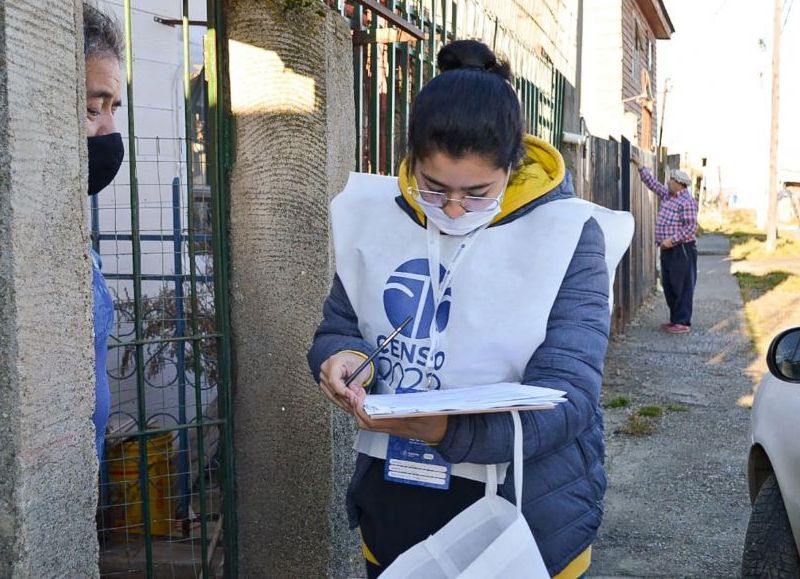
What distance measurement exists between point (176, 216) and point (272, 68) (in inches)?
41.3

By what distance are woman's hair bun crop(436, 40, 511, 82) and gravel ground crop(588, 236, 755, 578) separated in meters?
3.08

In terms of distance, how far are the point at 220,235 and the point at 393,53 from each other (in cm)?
126

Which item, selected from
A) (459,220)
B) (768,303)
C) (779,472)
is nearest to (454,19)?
(779,472)

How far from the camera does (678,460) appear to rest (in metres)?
6.60

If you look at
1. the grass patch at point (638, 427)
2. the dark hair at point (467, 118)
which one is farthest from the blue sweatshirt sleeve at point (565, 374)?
the grass patch at point (638, 427)

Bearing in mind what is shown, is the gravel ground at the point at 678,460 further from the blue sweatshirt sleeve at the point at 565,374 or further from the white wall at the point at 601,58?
the white wall at the point at 601,58

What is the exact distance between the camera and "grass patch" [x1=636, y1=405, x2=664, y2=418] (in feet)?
25.5

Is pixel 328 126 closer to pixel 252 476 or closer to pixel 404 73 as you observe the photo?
pixel 404 73

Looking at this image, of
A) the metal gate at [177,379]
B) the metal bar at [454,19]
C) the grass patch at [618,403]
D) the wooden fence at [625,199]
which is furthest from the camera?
the wooden fence at [625,199]

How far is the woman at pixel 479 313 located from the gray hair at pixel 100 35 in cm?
88

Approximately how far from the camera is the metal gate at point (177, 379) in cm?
347

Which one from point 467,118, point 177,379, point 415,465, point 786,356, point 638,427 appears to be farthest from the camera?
point 638,427

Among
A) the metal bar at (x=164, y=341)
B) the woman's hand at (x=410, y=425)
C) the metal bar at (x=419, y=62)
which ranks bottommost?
the metal bar at (x=164, y=341)

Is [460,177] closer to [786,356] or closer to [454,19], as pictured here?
[786,356]
